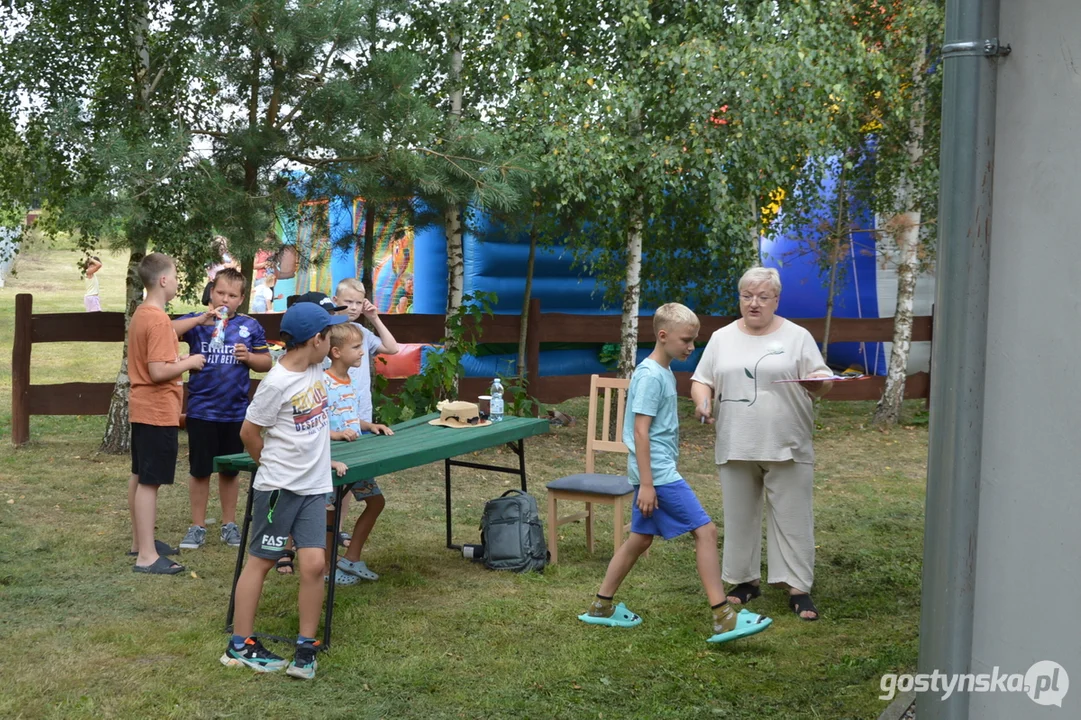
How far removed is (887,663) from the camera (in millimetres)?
4477

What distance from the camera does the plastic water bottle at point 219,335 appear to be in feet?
20.1

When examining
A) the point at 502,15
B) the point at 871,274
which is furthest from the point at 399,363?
the point at 871,274

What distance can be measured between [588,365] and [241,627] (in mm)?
9597

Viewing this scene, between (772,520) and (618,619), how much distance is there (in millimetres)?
902

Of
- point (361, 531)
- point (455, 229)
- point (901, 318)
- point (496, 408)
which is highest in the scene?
point (455, 229)

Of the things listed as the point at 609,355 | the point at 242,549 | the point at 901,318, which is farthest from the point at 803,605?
the point at 609,355

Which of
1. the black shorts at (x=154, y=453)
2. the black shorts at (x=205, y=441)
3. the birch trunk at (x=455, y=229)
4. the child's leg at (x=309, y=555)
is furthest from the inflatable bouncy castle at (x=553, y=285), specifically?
the child's leg at (x=309, y=555)

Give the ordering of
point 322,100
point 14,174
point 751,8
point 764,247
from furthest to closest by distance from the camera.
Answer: point 764,247
point 751,8
point 14,174
point 322,100

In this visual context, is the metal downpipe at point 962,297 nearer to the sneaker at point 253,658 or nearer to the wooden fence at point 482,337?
the sneaker at point 253,658

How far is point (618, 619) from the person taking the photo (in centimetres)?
500

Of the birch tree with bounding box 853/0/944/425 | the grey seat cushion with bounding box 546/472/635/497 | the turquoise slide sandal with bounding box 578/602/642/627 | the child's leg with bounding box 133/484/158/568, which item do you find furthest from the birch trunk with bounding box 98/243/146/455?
the birch tree with bounding box 853/0/944/425

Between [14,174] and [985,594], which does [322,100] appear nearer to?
[14,174]

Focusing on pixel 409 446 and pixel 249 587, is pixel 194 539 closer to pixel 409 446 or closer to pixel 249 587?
pixel 409 446

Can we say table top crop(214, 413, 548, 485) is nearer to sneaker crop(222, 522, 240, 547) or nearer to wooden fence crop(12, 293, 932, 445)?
sneaker crop(222, 522, 240, 547)
